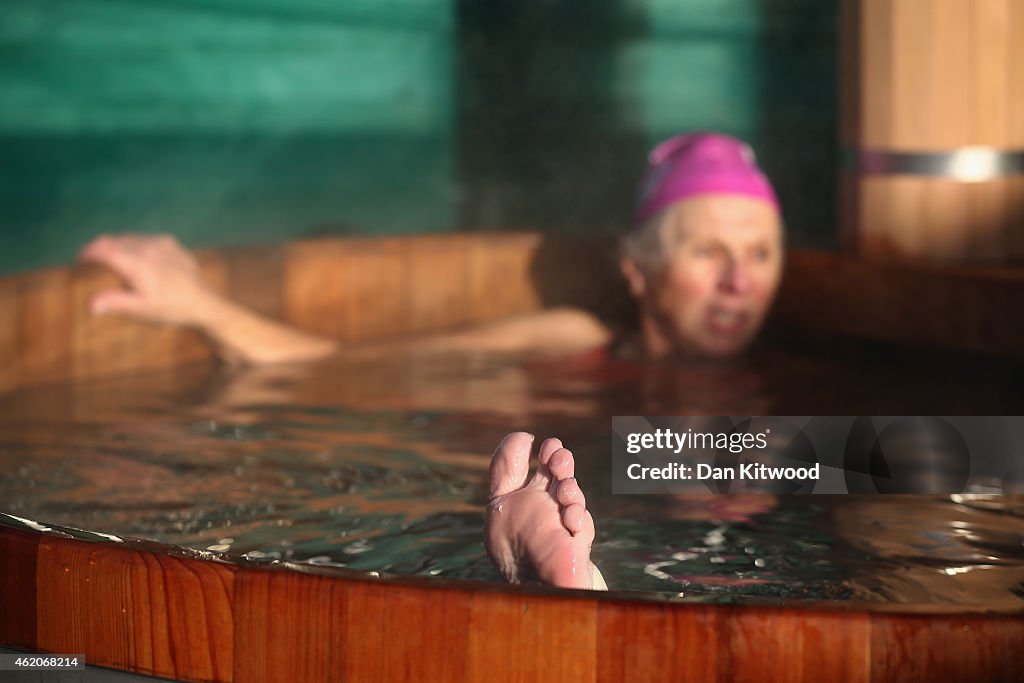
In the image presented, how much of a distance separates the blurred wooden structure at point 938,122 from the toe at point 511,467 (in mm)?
1687

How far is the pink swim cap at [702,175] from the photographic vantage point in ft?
8.45

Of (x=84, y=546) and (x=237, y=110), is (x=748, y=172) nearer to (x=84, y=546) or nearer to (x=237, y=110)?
(x=84, y=546)

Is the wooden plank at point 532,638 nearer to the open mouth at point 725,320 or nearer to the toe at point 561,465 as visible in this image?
the toe at point 561,465

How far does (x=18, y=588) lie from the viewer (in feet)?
3.33

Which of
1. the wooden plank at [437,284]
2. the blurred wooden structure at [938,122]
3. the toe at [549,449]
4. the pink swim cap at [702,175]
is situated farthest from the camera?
the wooden plank at [437,284]

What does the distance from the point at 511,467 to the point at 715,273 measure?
1540 millimetres

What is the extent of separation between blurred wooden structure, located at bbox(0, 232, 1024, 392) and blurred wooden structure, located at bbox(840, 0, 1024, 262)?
13 cm

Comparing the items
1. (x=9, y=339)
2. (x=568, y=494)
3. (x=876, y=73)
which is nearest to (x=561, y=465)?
(x=568, y=494)

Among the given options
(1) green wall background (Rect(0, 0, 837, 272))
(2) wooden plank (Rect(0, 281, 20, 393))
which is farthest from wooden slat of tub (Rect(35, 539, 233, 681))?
(1) green wall background (Rect(0, 0, 837, 272))

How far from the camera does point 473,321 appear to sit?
9.94 ft

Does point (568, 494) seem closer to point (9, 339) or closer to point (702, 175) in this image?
point (9, 339)

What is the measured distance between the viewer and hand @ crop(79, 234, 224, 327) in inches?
92.3

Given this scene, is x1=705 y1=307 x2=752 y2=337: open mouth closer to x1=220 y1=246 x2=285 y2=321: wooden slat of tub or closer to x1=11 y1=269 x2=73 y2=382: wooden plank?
x1=220 y1=246 x2=285 y2=321: wooden slat of tub

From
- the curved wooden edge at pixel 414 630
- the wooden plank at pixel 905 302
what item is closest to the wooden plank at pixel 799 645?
the curved wooden edge at pixel 414 630
